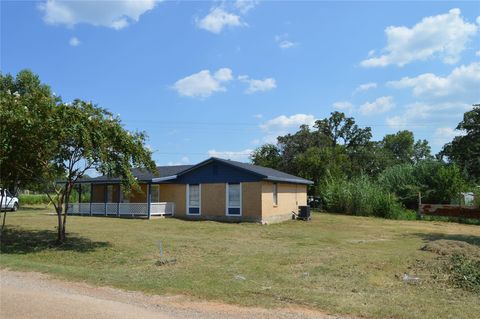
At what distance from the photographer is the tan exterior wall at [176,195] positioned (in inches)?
1156

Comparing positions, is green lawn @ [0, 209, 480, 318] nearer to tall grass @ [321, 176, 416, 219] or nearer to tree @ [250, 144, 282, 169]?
tall grass @ [321, 176, 416, 219]

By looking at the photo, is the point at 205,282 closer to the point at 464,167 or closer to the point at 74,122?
the point at 74,122

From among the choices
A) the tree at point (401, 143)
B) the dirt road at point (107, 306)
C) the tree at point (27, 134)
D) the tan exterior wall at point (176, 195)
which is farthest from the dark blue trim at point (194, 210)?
the tree at point (401, 143)

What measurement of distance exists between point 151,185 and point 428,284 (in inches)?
884

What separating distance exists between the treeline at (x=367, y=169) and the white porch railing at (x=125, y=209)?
46.4 feet

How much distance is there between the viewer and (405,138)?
8881 cm

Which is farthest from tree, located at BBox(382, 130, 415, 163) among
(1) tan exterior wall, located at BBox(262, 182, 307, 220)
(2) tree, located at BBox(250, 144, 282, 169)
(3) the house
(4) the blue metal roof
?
(4) the blue metal roof

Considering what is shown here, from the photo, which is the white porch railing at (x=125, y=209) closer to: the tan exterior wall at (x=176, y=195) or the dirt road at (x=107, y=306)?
the tan exterior wall at (x=176, y=195)

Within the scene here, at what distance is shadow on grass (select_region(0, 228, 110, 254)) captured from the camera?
49.4 ft

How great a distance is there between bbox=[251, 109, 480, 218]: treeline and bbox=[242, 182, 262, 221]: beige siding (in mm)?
11603

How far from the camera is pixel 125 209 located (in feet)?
97.6

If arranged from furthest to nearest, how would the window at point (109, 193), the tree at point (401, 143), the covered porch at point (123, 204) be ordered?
the tree at point (401, 143)
the window at point (109, 193)
the covered porch at point (123, 204)

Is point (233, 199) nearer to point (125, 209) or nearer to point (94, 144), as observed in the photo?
point (125, 209)

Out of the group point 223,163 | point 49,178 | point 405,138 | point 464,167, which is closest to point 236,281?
point 49,178
